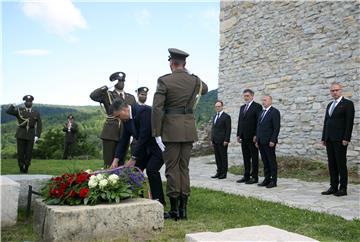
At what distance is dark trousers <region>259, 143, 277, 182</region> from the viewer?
6969mm

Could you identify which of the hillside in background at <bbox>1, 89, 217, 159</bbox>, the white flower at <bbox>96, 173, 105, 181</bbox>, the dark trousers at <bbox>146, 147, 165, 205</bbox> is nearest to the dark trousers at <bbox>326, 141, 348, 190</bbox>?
the dark trousers at <bbox>146, 147, 165, 205</bbox>

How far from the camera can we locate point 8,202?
4051 mm

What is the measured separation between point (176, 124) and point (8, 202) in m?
1.82

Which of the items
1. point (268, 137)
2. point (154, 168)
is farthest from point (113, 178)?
point (268, 137)

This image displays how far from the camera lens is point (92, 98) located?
5.63 meters

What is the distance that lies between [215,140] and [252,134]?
43.3 inches

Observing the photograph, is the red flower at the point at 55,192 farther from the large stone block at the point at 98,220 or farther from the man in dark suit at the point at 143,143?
the man in dark suit at the point at 143,143

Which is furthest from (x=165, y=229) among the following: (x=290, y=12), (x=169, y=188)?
(x=290, y=12)

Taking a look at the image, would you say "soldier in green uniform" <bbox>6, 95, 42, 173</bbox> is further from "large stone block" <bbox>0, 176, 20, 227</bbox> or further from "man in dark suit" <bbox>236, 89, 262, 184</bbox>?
"large stone block" <bbox>0, 176, 20, 227</bbox>

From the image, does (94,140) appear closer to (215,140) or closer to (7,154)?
(7,154)

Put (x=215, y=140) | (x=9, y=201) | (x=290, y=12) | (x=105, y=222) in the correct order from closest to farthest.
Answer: (x=105, y=222) < (x=9, y=201) < (x=215, y=140) < (x=290, y=12)

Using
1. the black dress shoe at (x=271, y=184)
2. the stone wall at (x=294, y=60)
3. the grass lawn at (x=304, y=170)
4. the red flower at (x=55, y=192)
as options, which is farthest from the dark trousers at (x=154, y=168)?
the stone wall at (x=294, y=60)

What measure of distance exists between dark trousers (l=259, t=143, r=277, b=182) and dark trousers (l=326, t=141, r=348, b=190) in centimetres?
98

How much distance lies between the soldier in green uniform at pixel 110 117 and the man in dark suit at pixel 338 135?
2999mm
